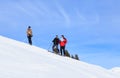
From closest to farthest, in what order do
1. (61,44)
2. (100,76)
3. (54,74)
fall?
(54,74) < (100,76) < (61,44)

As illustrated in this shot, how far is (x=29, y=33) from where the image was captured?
102 ft

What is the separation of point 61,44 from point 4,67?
42.5 ft

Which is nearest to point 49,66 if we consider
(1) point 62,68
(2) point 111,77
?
(1) point 62,68

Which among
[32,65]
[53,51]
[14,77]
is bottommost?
[14,77]

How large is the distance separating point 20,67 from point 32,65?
53.5 inches

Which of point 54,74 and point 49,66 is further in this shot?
point 49,66

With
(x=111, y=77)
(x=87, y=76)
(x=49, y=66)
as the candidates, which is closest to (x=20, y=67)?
(x=49, y=66)

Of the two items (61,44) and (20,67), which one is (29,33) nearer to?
(61,44)

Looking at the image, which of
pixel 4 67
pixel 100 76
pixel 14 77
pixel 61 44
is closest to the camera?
pixel 14 77

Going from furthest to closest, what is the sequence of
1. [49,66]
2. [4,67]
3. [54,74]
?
[49,66] < [54,74] < [4,67]

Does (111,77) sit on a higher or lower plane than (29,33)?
lower

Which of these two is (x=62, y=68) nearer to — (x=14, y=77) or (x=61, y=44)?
(x=14, y=77)

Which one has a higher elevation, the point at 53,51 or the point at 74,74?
the point at 53,51

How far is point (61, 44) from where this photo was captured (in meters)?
30.8
